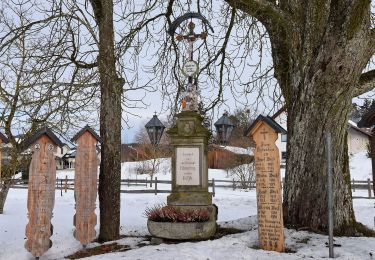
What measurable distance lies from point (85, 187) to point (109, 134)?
3.69 ft

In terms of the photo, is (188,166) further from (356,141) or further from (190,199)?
(356,141)

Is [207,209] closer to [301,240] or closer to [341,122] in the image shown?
[301,240]

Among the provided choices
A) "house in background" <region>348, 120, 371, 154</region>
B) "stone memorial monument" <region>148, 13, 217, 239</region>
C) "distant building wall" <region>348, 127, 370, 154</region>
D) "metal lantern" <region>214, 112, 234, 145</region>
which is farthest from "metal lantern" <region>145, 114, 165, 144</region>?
"distant building wall" <region>348, 127, 370, 154</region>

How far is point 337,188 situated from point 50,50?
683 cm

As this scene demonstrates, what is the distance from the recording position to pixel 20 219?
12562 mm

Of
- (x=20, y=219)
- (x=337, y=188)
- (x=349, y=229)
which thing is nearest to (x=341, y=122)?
(x=337, y=188)

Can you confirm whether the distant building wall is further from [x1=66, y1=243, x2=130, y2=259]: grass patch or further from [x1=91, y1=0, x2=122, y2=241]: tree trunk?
[x1=66, y1=243, x2=130, y2=259]: grass patch

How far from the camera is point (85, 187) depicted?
7.42 metres

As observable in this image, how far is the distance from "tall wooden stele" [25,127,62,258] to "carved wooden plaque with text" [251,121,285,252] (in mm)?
3354

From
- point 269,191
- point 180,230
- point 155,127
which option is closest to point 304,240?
point 269,191

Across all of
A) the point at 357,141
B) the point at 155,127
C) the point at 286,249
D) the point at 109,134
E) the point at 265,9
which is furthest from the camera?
the point at 357,141

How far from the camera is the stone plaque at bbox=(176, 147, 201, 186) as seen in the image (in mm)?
8797

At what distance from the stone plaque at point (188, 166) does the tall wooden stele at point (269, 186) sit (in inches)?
99.5

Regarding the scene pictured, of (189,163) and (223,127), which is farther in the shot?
(223,127)
